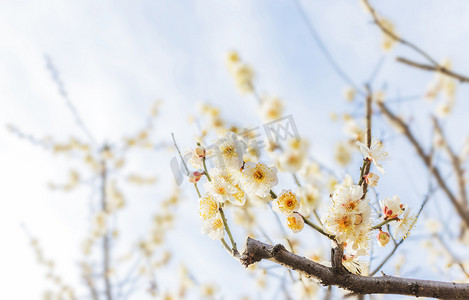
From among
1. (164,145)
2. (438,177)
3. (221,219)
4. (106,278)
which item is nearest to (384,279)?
(221,219)

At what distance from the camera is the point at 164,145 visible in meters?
5.94

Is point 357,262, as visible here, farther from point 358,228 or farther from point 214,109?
point 214,109

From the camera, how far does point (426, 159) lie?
3.26 metres

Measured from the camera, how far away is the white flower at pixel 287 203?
1003 millimetres

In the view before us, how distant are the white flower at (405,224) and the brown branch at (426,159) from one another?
2.34 meters

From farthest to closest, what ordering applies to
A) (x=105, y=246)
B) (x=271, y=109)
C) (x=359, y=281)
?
(x=105, y=246) < (x=271, y=109) < (x=359, y=281)

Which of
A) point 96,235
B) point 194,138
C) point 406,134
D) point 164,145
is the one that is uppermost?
point 164,145

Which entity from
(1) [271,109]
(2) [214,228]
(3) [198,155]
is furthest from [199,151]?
(1) [271,109]

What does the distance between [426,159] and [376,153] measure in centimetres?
263

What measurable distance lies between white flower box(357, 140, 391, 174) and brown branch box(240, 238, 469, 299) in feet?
1.07

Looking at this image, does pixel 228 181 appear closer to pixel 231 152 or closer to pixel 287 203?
pixel 231 152

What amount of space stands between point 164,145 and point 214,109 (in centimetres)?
264

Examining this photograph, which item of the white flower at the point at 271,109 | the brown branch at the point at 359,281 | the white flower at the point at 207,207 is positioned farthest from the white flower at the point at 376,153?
the white flower at the point at 271,109

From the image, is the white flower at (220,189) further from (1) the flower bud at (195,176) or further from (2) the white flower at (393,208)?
(2) the white flower at (393,208)
